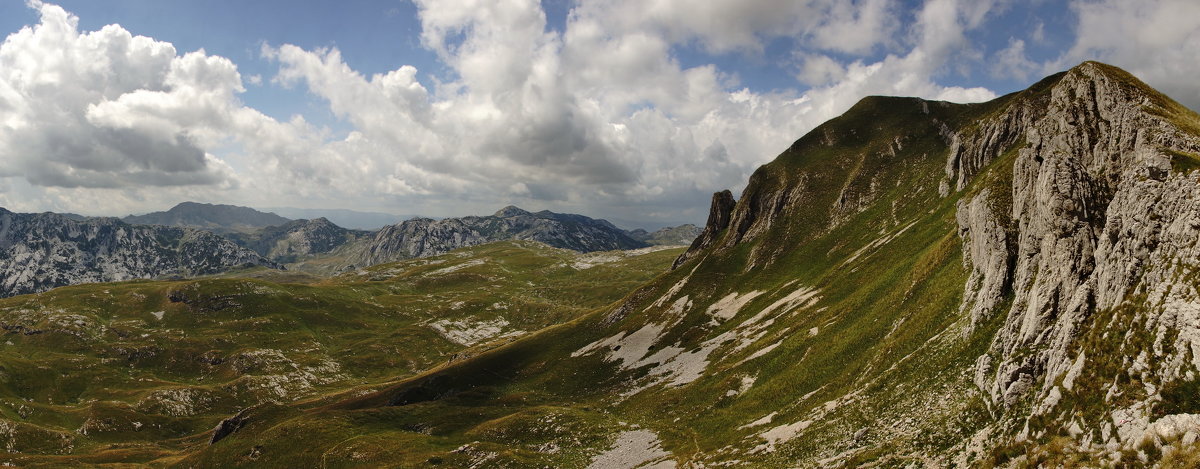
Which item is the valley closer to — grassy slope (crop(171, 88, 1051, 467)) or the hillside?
the hillside

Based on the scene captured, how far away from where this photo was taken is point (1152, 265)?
26.4 m

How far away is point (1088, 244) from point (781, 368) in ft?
A: 135

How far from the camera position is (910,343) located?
48.0 m

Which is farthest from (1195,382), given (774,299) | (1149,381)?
(774,299)

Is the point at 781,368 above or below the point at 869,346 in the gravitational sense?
below

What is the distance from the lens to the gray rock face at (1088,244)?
82.9ft

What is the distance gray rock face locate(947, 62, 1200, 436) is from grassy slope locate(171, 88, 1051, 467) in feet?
14.0

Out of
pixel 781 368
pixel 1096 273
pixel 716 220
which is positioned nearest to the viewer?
pixel 1096 273

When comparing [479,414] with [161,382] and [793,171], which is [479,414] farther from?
[161,382]

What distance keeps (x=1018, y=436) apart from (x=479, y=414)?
90.3 metres

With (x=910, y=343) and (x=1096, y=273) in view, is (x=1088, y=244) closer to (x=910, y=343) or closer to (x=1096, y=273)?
(x=1096, y=273)

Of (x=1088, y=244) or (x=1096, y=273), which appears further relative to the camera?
(x=1088, y=244)

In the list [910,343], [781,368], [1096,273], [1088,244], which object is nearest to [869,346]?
[910,343]

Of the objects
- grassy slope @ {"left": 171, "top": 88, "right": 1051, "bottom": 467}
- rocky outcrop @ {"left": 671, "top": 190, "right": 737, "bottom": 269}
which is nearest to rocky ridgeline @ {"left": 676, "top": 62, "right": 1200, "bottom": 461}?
grassy slope @ {"left": 171, "top": 88, "right": 1051, "bottom": 467}
